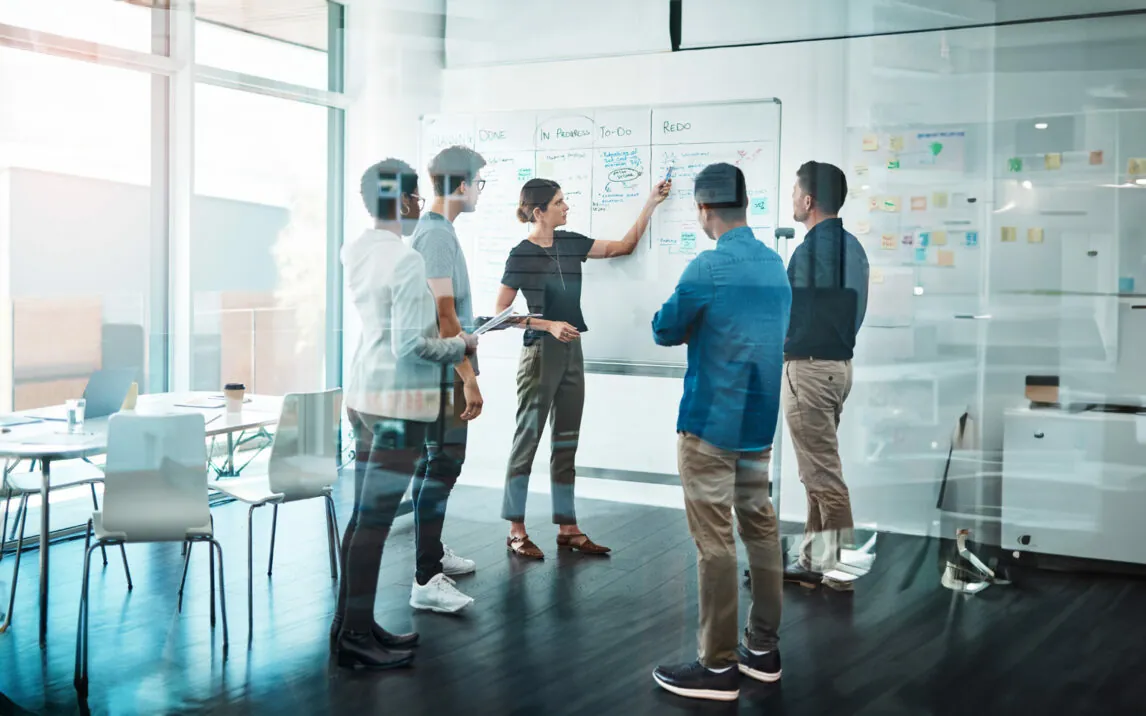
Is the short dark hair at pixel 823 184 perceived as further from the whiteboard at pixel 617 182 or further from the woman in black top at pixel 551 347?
the woman in black top at pixel 551 347

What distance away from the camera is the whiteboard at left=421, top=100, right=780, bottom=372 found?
291 cm

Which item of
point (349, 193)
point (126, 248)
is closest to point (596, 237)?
point (349, 193)

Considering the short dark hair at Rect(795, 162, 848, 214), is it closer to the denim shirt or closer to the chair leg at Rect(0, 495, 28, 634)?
the denim shirt

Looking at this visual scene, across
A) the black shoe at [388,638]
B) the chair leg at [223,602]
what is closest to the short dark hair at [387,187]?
the chair leg at [223,602]

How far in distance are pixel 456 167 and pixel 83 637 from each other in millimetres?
1857

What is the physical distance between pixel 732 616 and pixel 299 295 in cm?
182

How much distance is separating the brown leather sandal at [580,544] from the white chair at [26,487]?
1.39m

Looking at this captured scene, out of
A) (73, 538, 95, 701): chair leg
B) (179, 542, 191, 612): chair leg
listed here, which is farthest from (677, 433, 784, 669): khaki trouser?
(73, 538, 95, 701): chair leg

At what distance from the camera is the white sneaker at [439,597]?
2938 mm

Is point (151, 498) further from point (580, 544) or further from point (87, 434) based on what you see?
point (580, 544)

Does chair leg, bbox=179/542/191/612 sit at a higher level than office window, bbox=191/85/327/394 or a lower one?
lower

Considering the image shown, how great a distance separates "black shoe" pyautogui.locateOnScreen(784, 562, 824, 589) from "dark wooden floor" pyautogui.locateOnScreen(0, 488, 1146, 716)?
0.06m

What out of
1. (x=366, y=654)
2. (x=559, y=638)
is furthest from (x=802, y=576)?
(x=366, y=654)

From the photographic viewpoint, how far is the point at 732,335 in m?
2.53
